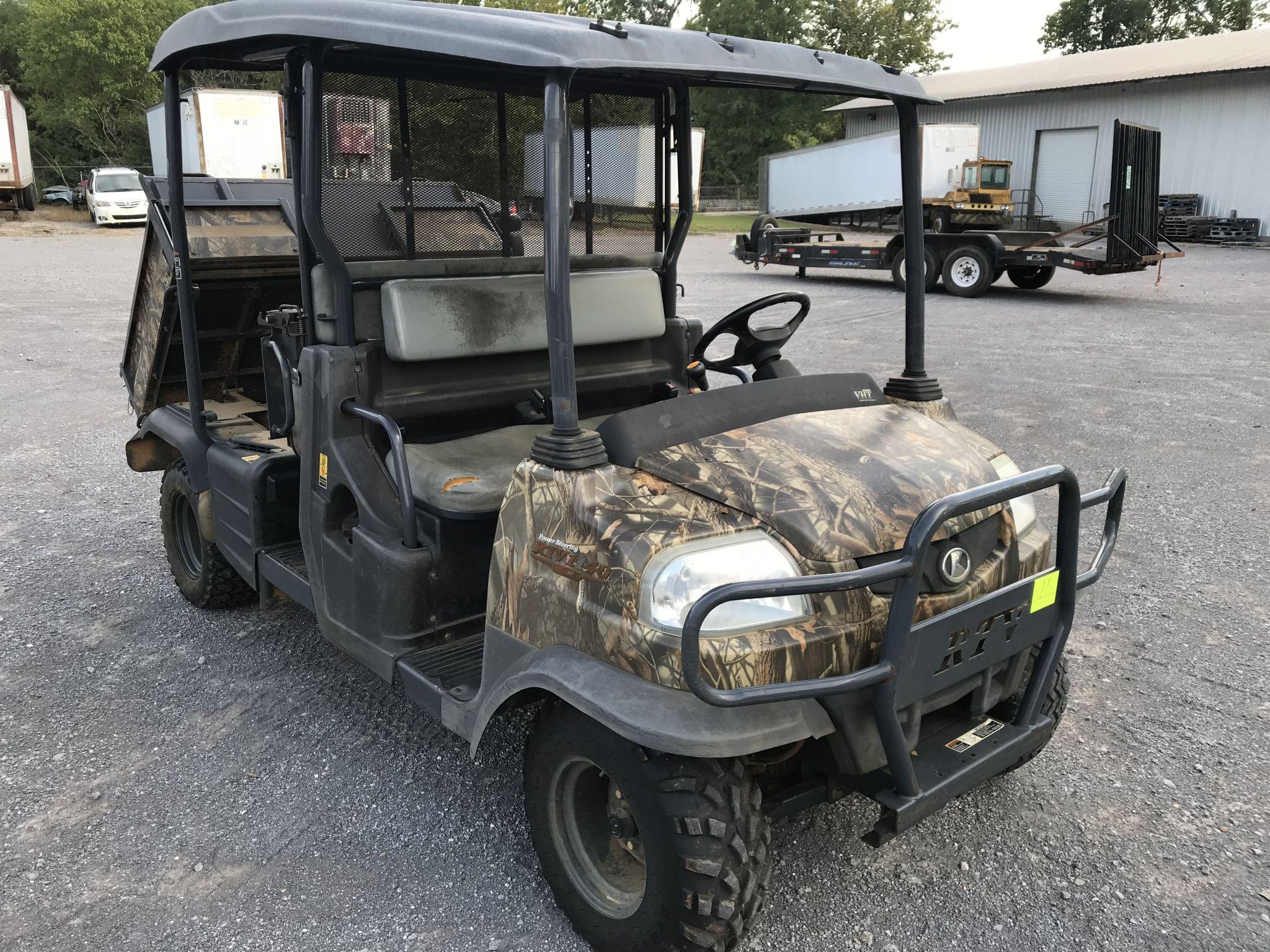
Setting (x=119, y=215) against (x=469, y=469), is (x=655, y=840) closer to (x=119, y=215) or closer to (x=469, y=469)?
(x=469, y=469)

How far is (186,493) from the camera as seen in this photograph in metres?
4.41

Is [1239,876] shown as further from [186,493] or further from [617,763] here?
[186,493]

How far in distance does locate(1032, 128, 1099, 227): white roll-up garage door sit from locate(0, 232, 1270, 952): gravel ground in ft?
76.9

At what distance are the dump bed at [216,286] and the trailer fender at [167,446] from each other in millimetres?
237

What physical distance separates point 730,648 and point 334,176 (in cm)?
205

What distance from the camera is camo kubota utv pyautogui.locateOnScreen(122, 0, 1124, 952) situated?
2.22 meters

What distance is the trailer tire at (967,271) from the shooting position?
51.5 feet

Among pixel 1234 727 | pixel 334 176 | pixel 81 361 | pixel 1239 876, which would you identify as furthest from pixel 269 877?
pixel 81 361

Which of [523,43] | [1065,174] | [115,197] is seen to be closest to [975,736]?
[523,43]

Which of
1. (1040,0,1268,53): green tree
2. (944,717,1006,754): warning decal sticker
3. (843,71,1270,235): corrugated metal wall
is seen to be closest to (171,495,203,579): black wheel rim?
(944,717,1006,754): warning decal sticker

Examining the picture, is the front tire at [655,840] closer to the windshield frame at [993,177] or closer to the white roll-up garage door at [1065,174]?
the windshield frame at [993,177]

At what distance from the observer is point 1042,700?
2.62m

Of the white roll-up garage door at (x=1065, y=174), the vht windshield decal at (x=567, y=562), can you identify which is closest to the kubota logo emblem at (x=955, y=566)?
the vht windshield decal at (x=567, y=562)

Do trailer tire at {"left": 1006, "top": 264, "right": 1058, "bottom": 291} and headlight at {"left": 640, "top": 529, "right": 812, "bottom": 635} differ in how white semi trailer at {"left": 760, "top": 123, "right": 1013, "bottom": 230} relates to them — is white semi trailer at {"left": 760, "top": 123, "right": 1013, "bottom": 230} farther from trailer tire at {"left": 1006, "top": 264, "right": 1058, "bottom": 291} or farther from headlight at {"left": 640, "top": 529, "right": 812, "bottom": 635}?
headlight at {"left": 640, "top": 529, "right": 812, "bottom": 635}
